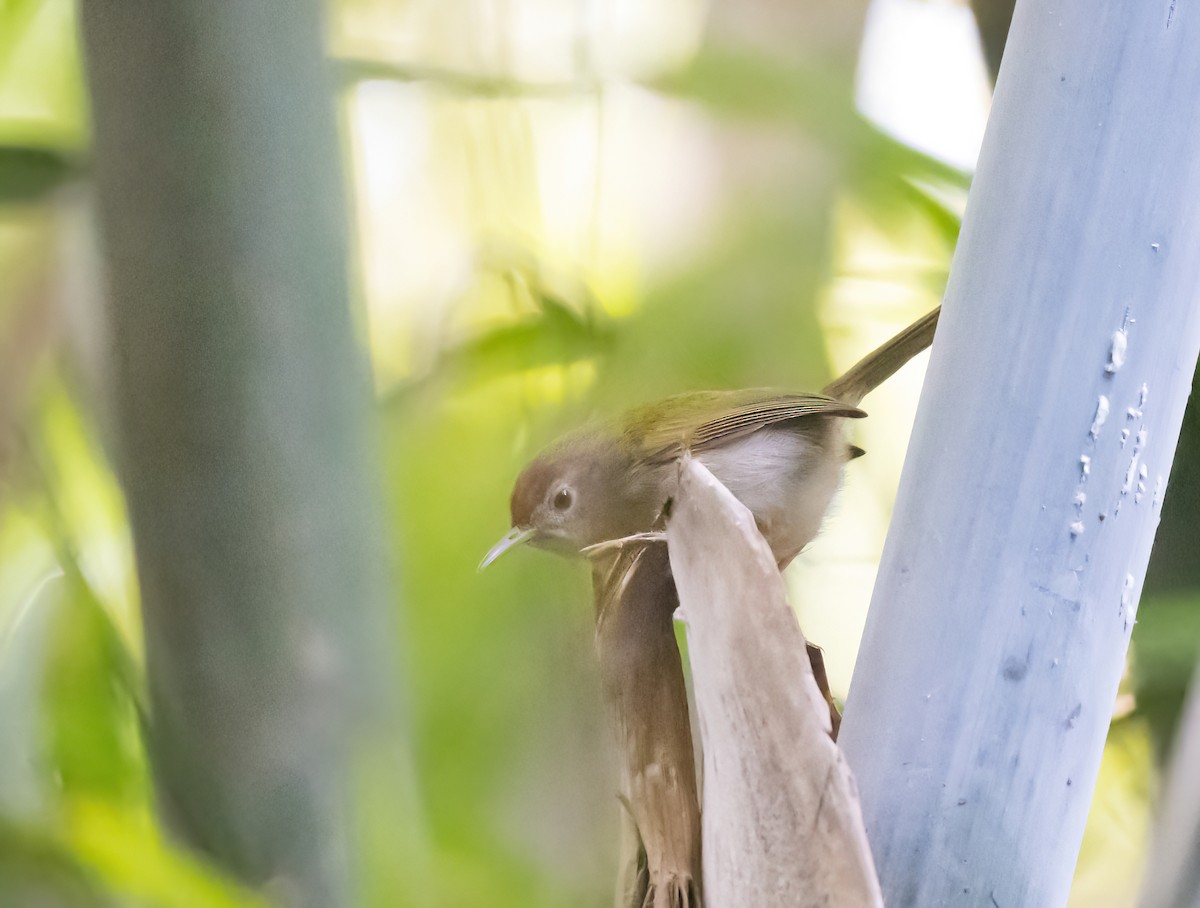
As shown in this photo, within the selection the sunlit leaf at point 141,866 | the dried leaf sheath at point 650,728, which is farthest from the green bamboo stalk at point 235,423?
the dried leaf sheath at point 650,728

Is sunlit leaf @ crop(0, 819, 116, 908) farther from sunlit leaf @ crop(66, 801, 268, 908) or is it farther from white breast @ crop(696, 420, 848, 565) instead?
white breast @ crop(696, 420, 848, 565)

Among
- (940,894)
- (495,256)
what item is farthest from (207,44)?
(940,894)

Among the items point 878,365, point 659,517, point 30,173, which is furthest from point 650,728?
point 30,173

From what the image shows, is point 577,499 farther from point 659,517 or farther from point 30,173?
point 30,173

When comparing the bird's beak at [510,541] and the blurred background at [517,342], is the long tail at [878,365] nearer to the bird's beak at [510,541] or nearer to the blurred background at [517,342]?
the blurred background at [517,342]

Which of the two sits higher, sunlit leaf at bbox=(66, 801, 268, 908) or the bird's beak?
the bird's beak

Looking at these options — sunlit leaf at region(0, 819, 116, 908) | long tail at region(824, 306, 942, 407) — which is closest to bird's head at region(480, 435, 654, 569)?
long tail at region(824, 306, 942, 407)

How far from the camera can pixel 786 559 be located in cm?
36

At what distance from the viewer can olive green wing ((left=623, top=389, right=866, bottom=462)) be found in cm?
34

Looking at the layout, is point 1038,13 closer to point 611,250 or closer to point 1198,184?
point 1198,184

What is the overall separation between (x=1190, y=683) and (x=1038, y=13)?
13.8 inches

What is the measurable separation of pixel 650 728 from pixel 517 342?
0.58ft

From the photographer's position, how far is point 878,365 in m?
0.38

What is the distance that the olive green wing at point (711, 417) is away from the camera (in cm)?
34
